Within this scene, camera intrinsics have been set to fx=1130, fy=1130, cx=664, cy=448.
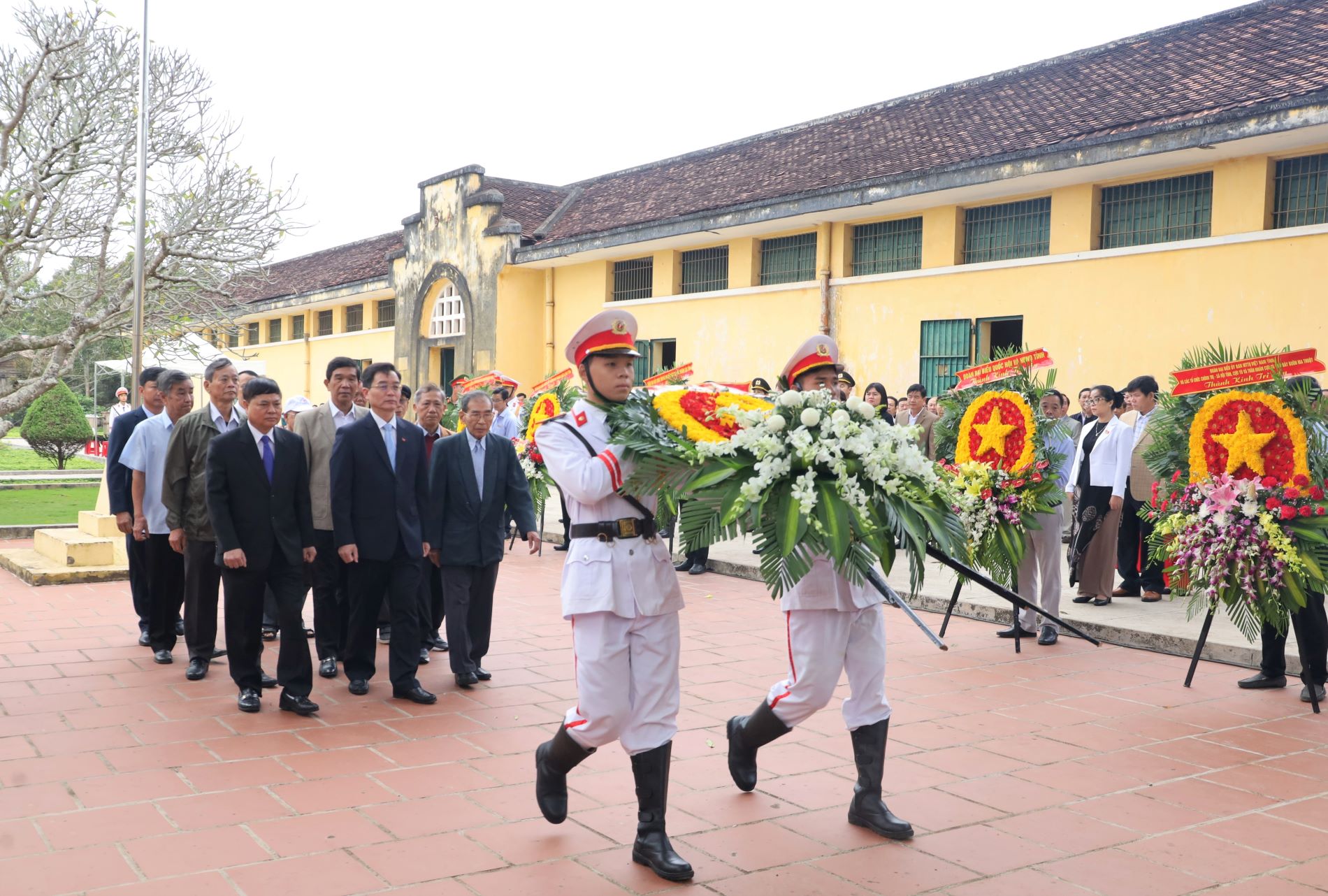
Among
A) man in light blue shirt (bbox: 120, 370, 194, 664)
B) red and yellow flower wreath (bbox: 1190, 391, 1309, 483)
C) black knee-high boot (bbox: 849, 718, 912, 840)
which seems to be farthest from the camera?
man in light blue shirt (bbox: 120, 370, 194, 664)

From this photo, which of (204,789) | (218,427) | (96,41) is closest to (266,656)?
(218,427)

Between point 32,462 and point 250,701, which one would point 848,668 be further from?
point 32,462

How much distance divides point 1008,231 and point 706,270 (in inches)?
257

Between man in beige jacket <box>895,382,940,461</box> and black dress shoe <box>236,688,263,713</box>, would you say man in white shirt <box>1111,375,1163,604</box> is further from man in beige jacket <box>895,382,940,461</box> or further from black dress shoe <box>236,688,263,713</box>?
black dress shoe <box>236,688,263,713</box>

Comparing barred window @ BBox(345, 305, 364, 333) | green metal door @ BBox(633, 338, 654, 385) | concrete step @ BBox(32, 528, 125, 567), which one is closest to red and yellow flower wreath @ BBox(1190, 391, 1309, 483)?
concrete step @ BBox(32, 528, 125, 567)

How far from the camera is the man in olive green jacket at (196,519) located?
6.69 m

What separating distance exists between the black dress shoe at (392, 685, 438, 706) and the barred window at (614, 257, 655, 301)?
16.0 meters

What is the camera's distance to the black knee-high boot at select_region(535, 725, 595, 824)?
415 centimetres

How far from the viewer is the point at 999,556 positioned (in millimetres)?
A: 7605

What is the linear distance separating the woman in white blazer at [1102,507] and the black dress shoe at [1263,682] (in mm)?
2481

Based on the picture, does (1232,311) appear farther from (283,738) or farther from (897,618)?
(283,738)

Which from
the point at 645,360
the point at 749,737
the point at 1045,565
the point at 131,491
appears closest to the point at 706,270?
the point at 645,360

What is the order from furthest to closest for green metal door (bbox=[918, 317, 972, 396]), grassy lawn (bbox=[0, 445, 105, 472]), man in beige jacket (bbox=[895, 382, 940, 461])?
grassy lawn (bbox=[0, 445, 105, 472]) < green metal door (bbox=[918, 317, 972, 396]) < man in beige jacket (bbox=[895, 382, 940, 461])

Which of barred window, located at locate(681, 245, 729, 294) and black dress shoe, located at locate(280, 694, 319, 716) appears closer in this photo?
black dress shoe, located at locate(280, 694, 319, 716)
